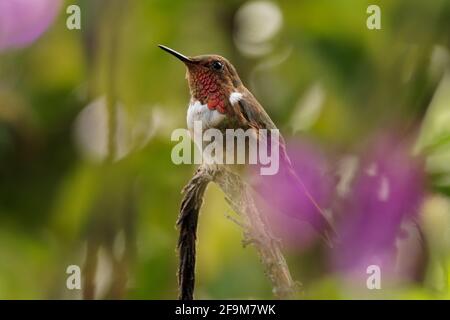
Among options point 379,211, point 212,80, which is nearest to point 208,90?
point 212,80

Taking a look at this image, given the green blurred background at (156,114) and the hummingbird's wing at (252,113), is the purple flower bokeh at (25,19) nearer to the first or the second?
the green blurred background at (156,114)

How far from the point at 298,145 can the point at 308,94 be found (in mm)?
86

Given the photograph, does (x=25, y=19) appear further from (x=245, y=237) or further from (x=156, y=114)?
(x=245, y=237)

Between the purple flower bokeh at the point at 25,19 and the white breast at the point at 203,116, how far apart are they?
0.26m

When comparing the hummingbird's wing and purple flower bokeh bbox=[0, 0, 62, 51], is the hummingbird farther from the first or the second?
purple flower bokeh bbox=[0, 0, 62, 51]

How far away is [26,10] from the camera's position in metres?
1.14

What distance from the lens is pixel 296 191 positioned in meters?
1.11

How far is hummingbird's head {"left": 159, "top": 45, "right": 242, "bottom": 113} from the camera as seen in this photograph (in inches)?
45.6

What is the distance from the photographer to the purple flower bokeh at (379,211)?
39.0 inches

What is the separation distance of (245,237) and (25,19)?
56cm
